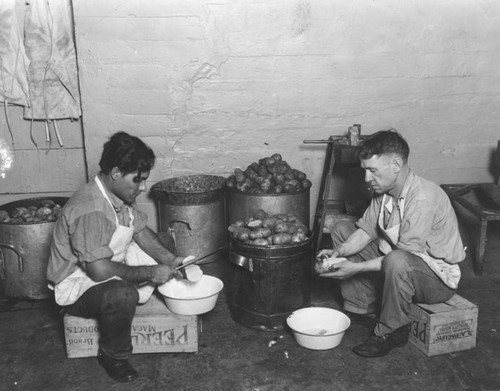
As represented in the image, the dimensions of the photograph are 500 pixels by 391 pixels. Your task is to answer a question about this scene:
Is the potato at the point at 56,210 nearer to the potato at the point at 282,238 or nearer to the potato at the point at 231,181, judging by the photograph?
the potato at the point at 231,181

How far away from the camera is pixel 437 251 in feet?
12.7

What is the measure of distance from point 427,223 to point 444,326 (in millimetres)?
744

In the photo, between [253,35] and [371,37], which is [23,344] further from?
[371,37]

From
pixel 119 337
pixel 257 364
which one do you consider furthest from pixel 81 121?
pixel 257 364

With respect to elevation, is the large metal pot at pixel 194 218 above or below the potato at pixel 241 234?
below

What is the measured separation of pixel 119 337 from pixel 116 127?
289 cm

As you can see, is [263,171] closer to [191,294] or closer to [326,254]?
[326,254]

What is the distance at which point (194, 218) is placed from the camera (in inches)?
221

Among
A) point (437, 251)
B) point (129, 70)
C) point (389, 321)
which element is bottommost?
point (389, 321)

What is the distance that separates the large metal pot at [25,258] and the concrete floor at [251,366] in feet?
1.53

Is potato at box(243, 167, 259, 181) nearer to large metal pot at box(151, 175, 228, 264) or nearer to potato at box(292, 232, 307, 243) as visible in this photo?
large metal pot at box(151, 175, 228, 264)

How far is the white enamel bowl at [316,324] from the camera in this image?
12.9 feet

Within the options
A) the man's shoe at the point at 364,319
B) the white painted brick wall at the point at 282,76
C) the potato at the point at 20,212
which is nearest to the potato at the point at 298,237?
the man's shoe at the point at 364,319

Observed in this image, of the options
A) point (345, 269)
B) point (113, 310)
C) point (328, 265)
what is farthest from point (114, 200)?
point (345, 269)
